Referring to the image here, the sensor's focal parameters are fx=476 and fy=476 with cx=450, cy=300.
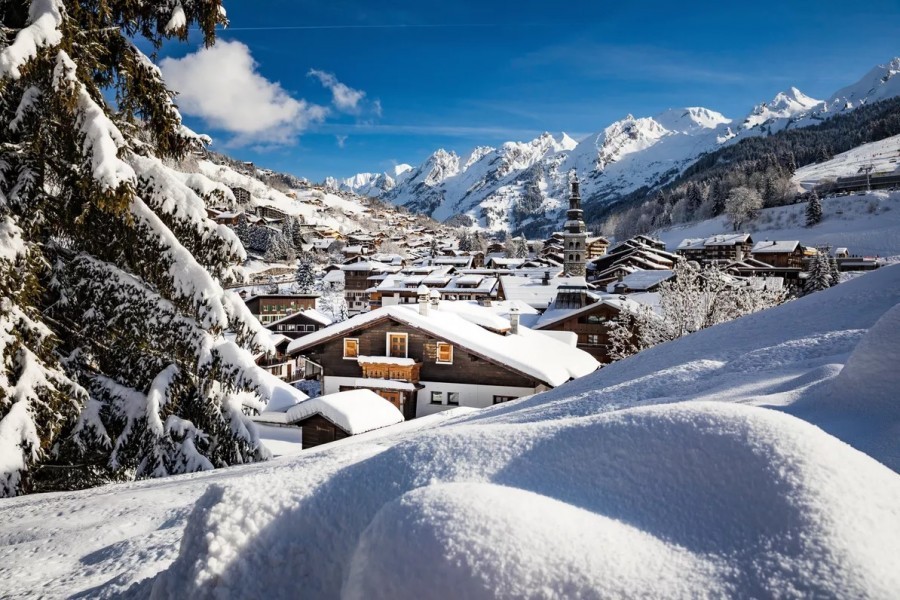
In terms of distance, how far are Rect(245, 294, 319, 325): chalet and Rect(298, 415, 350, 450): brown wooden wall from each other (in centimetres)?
3800

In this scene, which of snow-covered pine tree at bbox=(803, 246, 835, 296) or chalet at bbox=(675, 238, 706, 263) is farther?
chalet at bbox=(675, 238, 706, 263)

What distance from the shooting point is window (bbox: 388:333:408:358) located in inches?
904

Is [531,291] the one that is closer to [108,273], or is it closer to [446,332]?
[446,332]

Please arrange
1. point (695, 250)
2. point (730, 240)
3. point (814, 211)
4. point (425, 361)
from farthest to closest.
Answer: point (814, 211), point (695, 250), point (730, 240), point (425, 361)

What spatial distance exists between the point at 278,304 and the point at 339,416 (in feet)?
135

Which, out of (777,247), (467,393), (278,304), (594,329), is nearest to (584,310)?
(594,329)

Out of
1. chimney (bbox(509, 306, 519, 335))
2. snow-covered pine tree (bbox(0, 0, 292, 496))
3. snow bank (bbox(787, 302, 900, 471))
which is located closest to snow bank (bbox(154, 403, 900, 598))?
snow bank (bbox(787, 302, 900, 471))

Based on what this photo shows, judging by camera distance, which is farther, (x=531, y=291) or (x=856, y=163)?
(x=856, y=163)

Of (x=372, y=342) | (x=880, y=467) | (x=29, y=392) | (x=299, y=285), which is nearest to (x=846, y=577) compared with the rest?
(x=880, y=467)

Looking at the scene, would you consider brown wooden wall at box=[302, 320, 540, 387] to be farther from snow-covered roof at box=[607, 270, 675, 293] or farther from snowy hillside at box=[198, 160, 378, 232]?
snowy hillside at box=[198, 160, 378, 232]

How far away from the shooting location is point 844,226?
293ft

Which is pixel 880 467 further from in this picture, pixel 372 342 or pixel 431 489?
pixel 372 342

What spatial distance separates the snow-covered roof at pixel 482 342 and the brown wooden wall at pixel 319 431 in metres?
6.29

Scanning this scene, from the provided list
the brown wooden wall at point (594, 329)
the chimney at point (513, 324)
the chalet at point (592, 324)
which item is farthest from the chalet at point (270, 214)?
the chimney at point (513, 324)
